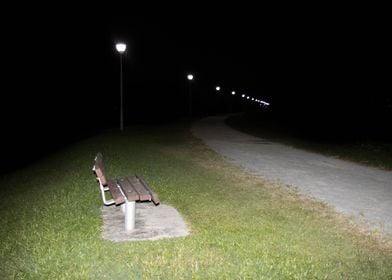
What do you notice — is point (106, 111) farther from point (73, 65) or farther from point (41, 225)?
point (41, 225)

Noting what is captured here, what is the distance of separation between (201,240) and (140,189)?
4.59 feet

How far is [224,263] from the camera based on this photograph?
5.27 meters

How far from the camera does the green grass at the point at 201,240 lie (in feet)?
16.7

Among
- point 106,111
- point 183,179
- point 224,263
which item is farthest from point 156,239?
point 106,111

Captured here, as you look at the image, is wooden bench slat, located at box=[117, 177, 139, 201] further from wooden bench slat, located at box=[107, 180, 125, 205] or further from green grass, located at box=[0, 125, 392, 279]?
green grass, located at box=[0, 125, 392, 279]

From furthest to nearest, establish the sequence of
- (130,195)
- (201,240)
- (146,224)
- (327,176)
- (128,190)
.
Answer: (327,176), (146,224), (128,190), (130,195), (201,240)

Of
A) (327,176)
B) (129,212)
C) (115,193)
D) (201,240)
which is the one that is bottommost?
(327,176)

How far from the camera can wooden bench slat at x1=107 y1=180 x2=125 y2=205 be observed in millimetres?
6458

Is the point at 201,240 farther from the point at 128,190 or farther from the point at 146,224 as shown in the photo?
the point at 128,190

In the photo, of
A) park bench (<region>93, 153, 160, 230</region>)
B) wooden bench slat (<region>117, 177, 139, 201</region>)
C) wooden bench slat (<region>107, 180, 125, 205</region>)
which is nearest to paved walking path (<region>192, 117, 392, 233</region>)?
park bench (<region>93, 153, 160, 230</region>)

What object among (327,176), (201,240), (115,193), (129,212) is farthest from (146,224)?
(327,176)

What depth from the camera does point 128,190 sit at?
676 cm

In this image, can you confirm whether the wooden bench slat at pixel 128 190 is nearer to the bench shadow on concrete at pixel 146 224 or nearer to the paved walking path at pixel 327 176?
the bench shadow on concrete at pixel 146 224

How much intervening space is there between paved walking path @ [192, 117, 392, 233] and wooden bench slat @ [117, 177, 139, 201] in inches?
150
